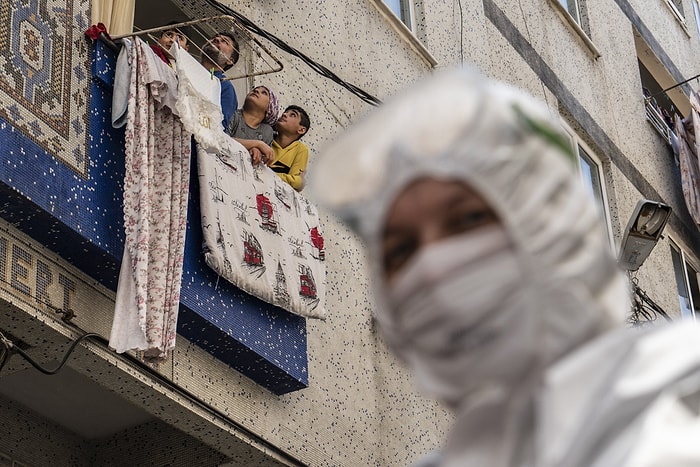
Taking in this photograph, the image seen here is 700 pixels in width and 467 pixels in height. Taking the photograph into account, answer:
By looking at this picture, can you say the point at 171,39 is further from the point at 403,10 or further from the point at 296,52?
the point at 403,10

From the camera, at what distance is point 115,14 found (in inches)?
312

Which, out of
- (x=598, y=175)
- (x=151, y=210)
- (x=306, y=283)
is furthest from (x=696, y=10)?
(x=151, y=210)

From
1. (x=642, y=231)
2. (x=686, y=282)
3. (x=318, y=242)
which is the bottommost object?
(x=686, y=282)

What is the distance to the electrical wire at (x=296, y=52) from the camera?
28.7ft

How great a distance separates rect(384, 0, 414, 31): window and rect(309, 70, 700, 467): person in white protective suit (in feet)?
32.3

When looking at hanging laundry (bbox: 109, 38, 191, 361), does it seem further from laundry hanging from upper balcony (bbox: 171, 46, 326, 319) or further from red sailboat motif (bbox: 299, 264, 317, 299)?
red sailboat motif (bbox: 299, 264, 317, 299)

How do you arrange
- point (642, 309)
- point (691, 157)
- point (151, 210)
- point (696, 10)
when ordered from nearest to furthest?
point (151, 210) < point (642, 309) < point (691, 157) < point (696, 10)

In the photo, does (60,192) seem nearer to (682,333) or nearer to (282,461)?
(282,461)

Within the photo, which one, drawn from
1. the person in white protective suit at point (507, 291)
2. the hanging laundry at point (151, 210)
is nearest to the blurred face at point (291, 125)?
the hanging laundry at point (151, 210)

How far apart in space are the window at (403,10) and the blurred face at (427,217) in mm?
9858

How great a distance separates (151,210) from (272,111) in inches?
65.3

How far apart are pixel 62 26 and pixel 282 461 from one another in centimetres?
252

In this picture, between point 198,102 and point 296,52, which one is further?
point 296,52

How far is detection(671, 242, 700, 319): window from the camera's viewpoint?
1583cm
